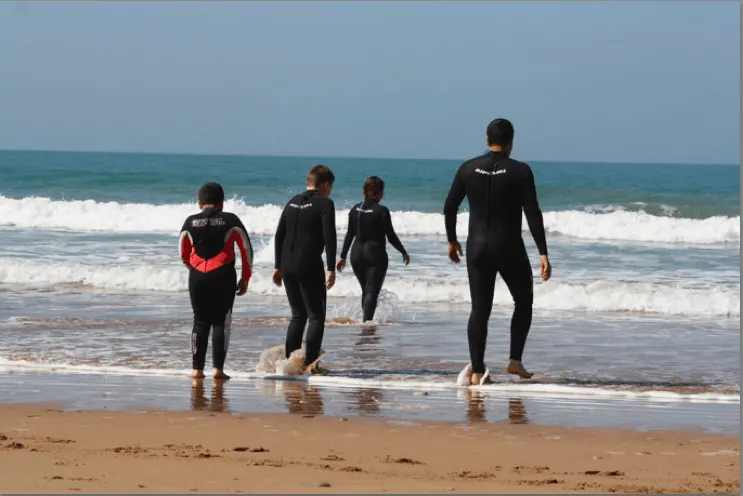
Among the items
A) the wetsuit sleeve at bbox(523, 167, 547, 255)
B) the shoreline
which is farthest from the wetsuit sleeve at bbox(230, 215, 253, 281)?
the wetsuit sleeve at bbox(523, 167, 547, 255)

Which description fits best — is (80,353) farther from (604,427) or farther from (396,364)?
(604,427)

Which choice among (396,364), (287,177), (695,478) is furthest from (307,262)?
(287,177)

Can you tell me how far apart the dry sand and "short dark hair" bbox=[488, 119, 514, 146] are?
2397 millimetres

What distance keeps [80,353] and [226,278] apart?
2389 millimetres

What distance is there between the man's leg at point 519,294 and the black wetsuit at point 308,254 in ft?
4.78

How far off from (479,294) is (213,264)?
2.11 metres

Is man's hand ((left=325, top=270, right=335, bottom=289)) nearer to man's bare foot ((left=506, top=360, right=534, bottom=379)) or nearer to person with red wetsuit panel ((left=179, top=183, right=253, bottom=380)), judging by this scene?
person with red wetsuit panel ((left=179, top=183, right=253, bottom=380))

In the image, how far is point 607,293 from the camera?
16.2 meters

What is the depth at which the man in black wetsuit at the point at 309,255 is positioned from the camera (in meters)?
9.37

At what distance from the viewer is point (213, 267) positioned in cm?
915

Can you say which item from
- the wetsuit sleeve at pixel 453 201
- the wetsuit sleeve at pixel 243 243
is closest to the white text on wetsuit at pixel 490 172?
the wetsuit sleeve at pixel 453 201

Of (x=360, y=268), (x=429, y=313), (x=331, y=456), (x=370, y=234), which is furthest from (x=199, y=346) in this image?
(x=429, y=313)

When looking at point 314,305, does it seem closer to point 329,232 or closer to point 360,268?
point 329,232

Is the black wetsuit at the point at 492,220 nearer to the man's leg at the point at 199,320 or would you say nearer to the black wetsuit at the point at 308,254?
the black wetsuit at the point at 308,254
